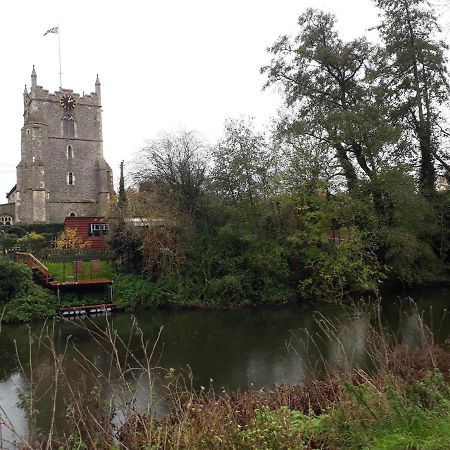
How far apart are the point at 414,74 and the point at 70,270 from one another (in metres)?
23.2

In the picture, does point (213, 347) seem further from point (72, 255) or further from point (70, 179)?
point (70, 179)

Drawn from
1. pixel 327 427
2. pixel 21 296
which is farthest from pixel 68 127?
pixel 327 427

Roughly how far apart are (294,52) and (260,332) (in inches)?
722

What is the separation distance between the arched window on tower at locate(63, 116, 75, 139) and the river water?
1193 inches

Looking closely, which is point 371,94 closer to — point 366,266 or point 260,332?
point 366,266

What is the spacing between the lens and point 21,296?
70.8 ft

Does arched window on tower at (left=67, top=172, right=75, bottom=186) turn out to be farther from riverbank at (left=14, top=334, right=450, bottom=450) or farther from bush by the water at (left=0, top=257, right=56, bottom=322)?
riverbank at (left=14, top=334, right=450, bottom=450)

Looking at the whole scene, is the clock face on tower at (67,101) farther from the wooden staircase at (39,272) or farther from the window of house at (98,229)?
the wooden staircase at (39,272)

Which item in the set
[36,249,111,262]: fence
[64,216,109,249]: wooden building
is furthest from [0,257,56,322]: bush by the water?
[64,216,109,249]: wooden building

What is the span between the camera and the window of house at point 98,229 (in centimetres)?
3259

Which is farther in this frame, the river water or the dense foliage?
the dense foliage

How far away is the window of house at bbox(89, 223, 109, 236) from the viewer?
107 ft

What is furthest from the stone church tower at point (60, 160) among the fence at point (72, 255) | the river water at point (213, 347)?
the river water at point (213, 347)

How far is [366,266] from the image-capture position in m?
22.9
